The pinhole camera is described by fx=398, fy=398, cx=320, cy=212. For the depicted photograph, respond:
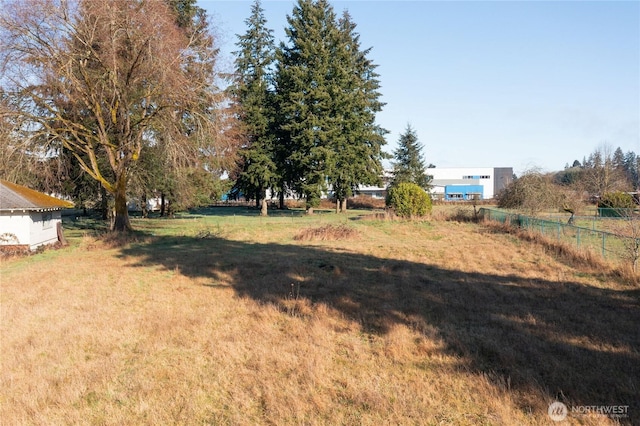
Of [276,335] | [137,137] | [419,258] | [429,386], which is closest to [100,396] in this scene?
[276,335]

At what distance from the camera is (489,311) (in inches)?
332

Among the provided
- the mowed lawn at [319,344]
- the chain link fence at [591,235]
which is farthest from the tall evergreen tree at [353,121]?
the mowed lawn at [319,344]

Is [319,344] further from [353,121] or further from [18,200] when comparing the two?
[353,121]

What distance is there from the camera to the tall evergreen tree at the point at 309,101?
41.6 m

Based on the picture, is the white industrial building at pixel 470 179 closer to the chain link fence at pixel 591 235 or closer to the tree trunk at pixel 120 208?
the chain link fence at pixel 591 235

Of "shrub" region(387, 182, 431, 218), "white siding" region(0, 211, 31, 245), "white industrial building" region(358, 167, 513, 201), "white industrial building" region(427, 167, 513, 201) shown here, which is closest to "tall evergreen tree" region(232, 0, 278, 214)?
"shrub" region(387, 182, 431, 218)

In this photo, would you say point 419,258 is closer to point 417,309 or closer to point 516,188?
point 417,309

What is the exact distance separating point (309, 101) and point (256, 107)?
20.7ft

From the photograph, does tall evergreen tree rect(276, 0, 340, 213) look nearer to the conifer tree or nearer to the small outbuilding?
the conifer tree

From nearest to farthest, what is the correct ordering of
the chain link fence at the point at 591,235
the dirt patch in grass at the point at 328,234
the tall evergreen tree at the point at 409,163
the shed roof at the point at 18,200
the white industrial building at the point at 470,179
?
the chain link fence at the point at 591,235
the shed roof at the point at 18,200
the dirt patch in grass at the point at 328,234
the tall evergreen tree at the point at 409,163
the white industrial building at the point at 470,179

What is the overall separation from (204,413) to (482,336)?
468 centimetres

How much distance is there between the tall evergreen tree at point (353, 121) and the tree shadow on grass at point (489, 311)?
29.3 m

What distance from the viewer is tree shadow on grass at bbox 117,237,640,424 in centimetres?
536

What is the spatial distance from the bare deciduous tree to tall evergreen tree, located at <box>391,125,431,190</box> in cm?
3609
